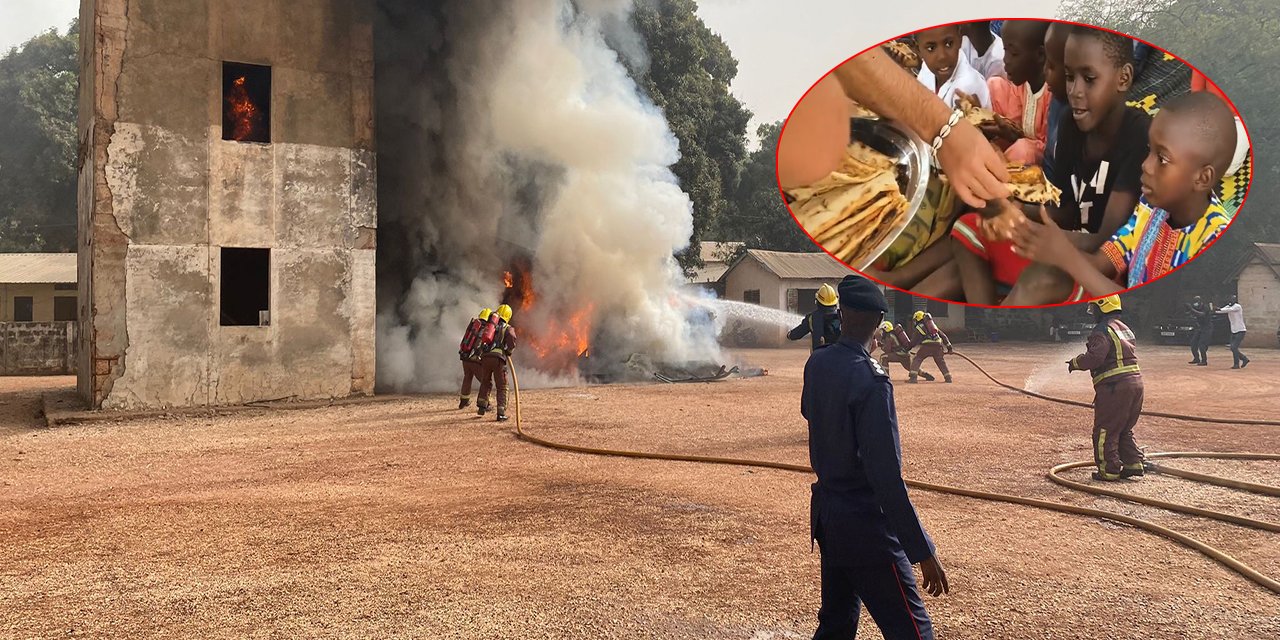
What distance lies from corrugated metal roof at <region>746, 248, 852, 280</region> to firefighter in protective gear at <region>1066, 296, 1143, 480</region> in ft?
82.8

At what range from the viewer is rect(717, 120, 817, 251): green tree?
4066cm

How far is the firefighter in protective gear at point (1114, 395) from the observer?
26.2 feet

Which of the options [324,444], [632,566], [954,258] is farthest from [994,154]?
[324,444]

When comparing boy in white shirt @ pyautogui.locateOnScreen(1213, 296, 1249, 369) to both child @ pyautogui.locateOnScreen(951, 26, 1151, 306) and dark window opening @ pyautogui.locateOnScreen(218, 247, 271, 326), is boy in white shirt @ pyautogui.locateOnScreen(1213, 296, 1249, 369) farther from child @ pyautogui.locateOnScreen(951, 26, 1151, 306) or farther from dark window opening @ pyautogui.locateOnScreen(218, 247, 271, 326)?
dark window opening @ pyautogui.locateOnScreen(218, 247, 271, 326)

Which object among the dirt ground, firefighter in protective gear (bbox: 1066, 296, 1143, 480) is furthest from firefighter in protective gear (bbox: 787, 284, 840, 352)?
firefighter in protective gear (bbox: 1066, 296, 1143, 480)

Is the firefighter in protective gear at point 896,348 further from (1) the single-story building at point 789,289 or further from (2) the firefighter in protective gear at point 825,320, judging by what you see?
(1) the single-story building at point 789,289

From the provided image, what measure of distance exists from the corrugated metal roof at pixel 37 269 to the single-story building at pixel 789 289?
977 inches

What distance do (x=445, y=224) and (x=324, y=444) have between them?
1030cm

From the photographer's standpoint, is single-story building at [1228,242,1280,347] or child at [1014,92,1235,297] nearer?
child at [1014,92,1235,297]

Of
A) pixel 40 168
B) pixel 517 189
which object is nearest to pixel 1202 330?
pixel 517 189

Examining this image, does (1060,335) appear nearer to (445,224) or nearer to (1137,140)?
(445,224)

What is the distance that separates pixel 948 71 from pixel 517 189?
18.3 m

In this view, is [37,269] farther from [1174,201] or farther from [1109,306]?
[1174,201]

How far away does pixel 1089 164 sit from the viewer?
319 cm
